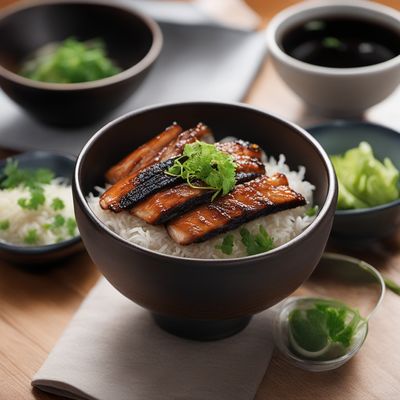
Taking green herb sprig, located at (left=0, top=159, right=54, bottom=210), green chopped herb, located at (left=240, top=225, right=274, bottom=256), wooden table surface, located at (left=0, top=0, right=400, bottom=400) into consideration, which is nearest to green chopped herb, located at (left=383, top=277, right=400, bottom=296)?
wooden table surface, located at (left=0, top=0, right=400, bottom=400)

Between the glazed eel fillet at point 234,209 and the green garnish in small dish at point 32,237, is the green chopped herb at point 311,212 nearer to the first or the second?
the glazed eel fillet at point 234,209

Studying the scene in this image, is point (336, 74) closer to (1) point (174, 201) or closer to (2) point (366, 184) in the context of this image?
(2) point (366, 184)

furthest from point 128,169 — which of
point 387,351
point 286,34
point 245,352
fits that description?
point 286,34

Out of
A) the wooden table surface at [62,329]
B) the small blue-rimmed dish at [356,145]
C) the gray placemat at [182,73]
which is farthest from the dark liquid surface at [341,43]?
the wooden table surface at [62,329]

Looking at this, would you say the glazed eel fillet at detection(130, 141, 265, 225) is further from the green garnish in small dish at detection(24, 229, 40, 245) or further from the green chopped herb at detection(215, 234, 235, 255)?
the green garnish in small dish at detection(24, 229, 40, 245)

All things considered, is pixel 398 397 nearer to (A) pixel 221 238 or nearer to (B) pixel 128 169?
(A) pixel 221 238

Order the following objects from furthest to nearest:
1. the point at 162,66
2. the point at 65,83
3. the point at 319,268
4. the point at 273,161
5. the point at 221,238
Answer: the point at 162,66 < the point at 65,83 < the point at 319,268 < the point at 273,161 < the point at 221,238
